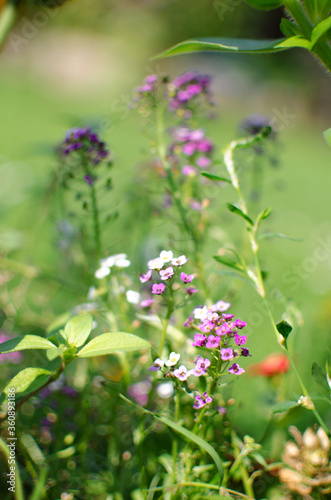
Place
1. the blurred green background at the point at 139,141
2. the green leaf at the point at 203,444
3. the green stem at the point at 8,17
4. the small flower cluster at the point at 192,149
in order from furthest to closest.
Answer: the blurred green background at the point at 139,141 → the small flower cluster at the point at 192,149 → the green stem at the point at 8,17 → the green leaf at the point at 203,444

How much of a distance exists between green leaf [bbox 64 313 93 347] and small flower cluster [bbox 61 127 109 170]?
18 cm

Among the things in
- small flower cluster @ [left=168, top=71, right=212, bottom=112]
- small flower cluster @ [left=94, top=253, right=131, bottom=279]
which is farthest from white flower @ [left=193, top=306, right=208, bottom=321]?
small flower cluster @ [left=168, top=71, right=212, bottom=112]

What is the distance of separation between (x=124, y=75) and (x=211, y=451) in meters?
7.11

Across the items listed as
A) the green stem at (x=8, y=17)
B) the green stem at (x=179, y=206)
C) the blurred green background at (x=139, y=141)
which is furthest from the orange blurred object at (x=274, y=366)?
the green stem at (x=8, y=17)

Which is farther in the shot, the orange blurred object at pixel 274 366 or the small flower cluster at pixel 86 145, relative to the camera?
the orange blurred object at pixel 274 366

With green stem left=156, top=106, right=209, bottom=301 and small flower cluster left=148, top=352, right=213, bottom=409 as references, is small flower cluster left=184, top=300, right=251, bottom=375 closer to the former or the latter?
small flower cluster left=148, top=352, right=213, bottom=409

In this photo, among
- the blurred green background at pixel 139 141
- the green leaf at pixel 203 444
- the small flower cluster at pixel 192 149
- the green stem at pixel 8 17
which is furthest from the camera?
the blurred green background at pixel 139 141

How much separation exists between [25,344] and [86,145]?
0.25 meters

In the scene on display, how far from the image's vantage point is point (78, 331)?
40cm

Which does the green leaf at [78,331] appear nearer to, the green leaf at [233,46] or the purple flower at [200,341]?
the purple flower at [200,341]

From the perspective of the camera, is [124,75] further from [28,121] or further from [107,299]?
[107,299]

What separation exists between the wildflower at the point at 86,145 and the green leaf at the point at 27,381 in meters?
0.22

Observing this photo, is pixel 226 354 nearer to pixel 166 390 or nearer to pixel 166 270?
pixel 166 270

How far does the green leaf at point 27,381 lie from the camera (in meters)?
0.37
